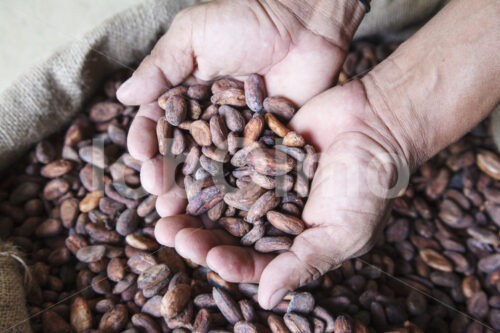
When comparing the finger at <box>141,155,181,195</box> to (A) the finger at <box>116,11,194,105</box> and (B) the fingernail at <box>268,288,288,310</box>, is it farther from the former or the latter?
(B) the fingernail at <box>268,288,288,310</box>

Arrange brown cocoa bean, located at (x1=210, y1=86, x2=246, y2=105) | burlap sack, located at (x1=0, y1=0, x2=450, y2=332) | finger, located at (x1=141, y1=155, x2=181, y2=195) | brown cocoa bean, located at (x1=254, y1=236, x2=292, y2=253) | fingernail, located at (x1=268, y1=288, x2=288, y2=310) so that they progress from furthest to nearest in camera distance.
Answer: burlap sack, located at (x1=0, y1=0, x2=450, y2=332) → brown cocoa bean, located at (x1=210, y1=86, x2=246, y2=105) → finger, located at (x1=141, y1=155, x2=181, y2=195) → brown cocoa bean, located at (x1=254, y1=236, x2=292, y2=253) → fingernail, located at (x1=268, y1=288, x2=288, y2=310)

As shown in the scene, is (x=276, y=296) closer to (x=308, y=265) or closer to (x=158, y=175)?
(x=308, y=265)

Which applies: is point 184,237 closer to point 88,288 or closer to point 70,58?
point 88,288

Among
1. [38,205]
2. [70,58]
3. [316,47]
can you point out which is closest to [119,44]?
[70,58]

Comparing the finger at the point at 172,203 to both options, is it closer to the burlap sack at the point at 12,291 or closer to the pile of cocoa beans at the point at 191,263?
the pile of cocoa beans at the point at 191,263

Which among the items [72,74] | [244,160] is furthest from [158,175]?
[72,74]

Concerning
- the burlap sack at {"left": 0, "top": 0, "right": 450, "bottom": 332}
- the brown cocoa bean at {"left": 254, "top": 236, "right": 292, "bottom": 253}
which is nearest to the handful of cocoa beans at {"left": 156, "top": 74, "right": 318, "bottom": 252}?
the brown cocoa bean at {"left": 254, "top": 236, "right": 292, "bottom": 253}
